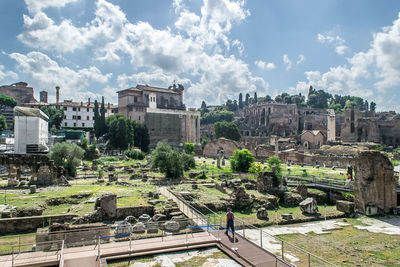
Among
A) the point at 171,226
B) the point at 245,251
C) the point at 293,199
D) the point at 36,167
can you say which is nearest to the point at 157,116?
the point at 36,167

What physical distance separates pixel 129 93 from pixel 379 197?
5921cm

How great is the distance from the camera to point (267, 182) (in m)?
20.9

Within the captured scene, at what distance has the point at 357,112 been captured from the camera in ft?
224

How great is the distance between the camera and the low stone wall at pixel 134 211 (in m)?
13.7

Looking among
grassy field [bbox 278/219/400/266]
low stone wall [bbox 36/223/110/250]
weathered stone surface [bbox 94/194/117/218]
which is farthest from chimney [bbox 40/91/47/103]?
grassy field [bbox 278/219/400/266]

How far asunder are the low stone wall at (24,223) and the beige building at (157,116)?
5126 cm

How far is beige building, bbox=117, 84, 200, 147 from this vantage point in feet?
211

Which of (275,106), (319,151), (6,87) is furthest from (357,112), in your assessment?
(6,87)

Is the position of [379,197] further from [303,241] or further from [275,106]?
[275,106]

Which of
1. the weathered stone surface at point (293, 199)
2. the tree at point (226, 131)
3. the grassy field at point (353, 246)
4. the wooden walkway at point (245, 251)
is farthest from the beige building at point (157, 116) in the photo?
the wooden walkway at point (245, 251)

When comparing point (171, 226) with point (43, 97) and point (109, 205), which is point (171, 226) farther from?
point (43, 97)

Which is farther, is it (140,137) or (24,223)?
(140,137)

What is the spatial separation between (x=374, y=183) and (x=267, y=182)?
21.6ft

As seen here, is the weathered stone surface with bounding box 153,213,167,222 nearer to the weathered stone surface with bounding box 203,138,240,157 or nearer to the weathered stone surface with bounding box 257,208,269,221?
the weathered stone surface with bounding box 257,208,269,221
